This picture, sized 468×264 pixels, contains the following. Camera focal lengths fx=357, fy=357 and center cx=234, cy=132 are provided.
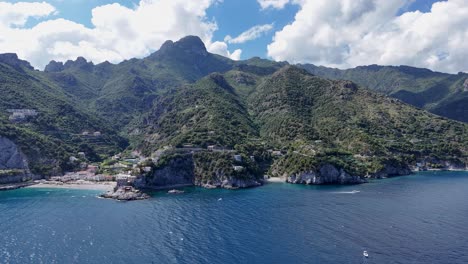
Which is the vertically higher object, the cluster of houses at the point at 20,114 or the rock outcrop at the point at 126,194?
the cluster of houses at the point at 20,114

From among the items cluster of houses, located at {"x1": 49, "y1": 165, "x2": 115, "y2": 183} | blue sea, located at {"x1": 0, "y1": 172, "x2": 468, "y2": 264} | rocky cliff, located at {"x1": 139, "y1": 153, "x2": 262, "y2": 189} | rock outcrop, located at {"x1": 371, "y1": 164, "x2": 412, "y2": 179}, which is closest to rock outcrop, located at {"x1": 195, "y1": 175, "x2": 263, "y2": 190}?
rocky cliff, located at {"x1": 139, "y1": 153, "x2": 262, "y2": 189}

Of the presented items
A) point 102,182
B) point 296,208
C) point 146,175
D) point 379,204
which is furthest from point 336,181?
point 102,182

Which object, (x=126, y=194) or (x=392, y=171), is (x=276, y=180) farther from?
(x=126, y=194)

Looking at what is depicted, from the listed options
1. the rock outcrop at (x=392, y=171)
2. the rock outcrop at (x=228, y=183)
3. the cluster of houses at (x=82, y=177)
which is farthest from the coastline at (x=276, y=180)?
the cluster of houses at (x=82, y=177)

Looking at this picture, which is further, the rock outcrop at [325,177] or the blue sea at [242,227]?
the rock outcrop at [325,177]

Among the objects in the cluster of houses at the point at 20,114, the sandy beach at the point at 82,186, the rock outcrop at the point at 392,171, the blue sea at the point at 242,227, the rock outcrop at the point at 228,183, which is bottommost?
the blue sea at the point at 242,227

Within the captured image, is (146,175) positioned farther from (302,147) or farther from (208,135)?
(302,147)

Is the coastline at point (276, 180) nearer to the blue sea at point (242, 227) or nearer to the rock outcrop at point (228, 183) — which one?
the rock outcrop at point (228, 183)
